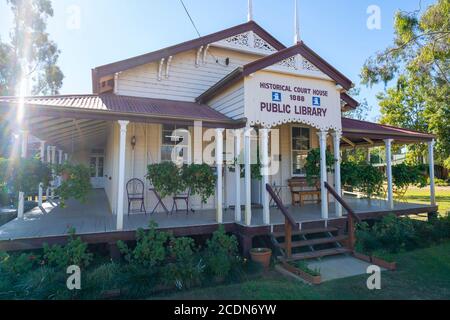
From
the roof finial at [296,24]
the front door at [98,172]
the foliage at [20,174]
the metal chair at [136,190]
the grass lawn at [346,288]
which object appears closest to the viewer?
the grass lawn at [346,288]

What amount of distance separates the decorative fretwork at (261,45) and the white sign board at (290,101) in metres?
3.10

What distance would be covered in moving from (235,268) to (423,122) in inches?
875

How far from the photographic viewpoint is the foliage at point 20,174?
5397 mm

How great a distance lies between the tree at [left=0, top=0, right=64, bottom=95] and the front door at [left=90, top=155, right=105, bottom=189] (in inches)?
299

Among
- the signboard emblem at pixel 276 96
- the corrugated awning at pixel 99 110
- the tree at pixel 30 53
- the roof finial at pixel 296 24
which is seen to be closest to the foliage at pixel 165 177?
the corrugated awning at pixel 99 110

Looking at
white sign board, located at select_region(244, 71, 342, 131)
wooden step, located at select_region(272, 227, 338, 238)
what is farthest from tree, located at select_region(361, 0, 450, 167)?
wooden step, located at select_region(272, 227, 338, 238)

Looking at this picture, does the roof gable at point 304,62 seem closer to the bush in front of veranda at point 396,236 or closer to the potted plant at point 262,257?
the bush in front of veranda at point 396,236

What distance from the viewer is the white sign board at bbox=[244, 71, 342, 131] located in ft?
20.5

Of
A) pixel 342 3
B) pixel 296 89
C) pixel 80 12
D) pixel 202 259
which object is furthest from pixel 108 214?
pixel 342 3

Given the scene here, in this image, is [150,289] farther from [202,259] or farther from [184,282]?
[202,259]

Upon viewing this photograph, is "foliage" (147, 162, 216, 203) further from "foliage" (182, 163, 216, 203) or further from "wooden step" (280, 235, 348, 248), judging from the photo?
"wooden step" (280, 235, 348, 248)

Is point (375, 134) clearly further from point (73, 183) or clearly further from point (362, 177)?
point (73, 183)

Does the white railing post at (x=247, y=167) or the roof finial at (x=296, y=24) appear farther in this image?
the roof finial at (x=296, y=24)
